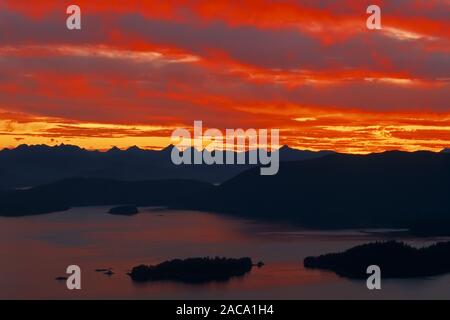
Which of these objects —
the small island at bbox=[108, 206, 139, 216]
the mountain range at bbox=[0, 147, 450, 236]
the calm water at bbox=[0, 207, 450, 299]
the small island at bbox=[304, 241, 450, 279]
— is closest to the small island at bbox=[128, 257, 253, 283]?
the calm water at bbox=[0, 207, 450, 299]

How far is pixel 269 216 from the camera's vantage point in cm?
11450

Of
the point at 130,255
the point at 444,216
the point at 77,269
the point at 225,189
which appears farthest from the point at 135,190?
the point at 77,269

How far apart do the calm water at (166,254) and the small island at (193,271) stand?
1161 mm

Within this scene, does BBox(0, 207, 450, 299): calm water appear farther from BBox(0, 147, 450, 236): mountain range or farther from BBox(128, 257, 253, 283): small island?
BBox(0, 147, 450, 236): mountain range

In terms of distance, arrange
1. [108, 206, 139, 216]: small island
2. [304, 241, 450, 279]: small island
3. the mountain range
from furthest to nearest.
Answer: [108, 206, 139, 216]: small island → the mountain range → [304, 241, 450, 279]: small island

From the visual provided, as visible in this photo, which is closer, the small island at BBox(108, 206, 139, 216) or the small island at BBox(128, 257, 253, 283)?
the small island at BBox(128, 257, 253, 283)

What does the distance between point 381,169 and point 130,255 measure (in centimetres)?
7716

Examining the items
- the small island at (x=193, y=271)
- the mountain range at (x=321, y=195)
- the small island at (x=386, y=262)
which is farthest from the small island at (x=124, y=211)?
the small island at (x=193, y=271)

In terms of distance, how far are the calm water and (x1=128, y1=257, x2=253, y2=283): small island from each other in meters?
1.16

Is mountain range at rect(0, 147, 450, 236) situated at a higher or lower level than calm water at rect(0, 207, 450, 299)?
higher

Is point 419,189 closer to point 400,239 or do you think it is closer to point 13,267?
point 400,239

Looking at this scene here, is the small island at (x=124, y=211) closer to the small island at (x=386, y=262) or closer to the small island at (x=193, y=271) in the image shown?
the small island at (x=386, y=262)

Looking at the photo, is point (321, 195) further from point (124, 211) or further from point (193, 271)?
point (193, 271)

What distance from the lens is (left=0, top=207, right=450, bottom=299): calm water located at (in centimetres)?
4762
